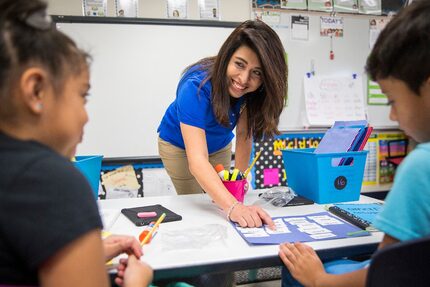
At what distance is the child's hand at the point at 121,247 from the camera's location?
0.76 metres

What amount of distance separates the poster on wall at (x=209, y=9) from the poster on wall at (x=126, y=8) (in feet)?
1.44

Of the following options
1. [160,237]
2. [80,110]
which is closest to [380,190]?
Answer: [160,237]

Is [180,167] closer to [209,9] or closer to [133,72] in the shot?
[133,72]

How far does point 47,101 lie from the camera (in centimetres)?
49

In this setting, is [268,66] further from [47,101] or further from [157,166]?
[157,166]

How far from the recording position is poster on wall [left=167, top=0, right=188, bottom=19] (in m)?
2.27

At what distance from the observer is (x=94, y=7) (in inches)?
85.0

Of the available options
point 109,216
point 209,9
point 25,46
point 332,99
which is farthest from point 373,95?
point 25,46

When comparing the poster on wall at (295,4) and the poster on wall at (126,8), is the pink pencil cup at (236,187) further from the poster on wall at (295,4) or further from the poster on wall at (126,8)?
the poster on wall at (295,4)

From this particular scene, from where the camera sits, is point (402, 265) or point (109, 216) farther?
point (109, 216)

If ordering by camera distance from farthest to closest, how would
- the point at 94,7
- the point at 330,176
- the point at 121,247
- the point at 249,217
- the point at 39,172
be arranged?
the point at 94,7
the point at 330,176
the point at 249,217
the point at 121,247
the point at 39,172

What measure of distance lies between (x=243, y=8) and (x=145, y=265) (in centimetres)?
211

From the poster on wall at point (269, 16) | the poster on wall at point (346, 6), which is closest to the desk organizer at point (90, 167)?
the poster on wall at point (269, 16)

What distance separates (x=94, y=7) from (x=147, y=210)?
1.60 meters
